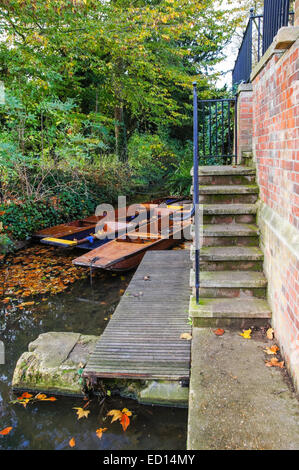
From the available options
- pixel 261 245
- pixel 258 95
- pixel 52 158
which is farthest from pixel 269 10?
pixel 52 158

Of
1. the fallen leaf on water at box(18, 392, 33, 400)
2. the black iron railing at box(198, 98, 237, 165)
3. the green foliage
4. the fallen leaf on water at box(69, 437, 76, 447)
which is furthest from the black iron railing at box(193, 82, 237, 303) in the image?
the green foliage

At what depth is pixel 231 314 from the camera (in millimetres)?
3234

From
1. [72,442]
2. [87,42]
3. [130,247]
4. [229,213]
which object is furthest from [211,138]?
[72,442]

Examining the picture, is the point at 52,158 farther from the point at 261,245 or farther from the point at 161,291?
the point at 261,245

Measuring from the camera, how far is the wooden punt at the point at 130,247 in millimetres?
6750

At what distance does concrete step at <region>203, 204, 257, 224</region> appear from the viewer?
4047mm

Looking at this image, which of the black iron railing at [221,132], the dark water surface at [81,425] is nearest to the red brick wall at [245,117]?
the black iron railing at [221,132]

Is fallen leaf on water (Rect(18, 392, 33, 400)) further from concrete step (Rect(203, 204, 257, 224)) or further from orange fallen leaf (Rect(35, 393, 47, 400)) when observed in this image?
concrete step (Rect(203, 204, 257, 224))

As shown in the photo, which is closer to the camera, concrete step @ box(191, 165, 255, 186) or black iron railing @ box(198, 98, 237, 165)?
concrete step @ box(191, 165, 255, 186)

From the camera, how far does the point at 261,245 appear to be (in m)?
3.71

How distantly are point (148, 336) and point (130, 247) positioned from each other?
4.11 meters

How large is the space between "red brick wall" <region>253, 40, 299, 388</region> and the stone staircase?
202mm

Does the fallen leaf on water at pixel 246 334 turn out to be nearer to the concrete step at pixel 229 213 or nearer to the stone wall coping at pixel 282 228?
the stone wall coping at pixel 282 228

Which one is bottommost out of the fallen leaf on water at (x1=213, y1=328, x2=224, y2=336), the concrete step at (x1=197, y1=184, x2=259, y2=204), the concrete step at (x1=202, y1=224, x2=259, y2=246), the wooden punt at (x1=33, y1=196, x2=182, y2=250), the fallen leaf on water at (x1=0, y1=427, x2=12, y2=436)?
the fallen leaf on water at (x1=0, y1=427, x2=12, y2=436)
